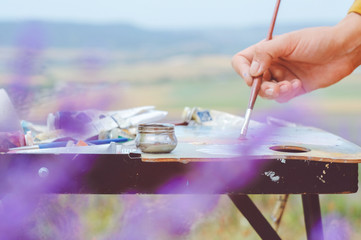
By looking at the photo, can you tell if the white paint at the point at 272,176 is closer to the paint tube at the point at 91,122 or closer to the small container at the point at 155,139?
the small container at the point at 155,139

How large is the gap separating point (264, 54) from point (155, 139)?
18.0 inches

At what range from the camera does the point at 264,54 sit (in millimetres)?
1234

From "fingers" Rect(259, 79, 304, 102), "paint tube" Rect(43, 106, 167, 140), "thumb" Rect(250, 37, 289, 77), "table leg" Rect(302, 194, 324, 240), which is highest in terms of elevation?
"thumb" Rect(250, 37, 289, 77)

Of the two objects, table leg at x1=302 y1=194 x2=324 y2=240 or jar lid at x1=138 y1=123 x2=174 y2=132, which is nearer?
jar lid at x1=138 y1=123 x2=174 y2=132

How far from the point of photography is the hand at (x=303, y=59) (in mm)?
1255

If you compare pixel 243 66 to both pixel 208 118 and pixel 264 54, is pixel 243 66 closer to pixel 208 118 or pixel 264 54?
pixel 264 54

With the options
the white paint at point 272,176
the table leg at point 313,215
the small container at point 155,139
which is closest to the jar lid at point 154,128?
the small container at point 155,139

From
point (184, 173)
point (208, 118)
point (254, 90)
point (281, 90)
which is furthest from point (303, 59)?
point (184, 173)

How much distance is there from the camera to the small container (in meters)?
0.92

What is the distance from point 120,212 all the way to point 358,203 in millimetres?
1212

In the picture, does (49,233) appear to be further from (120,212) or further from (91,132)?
(91,132)

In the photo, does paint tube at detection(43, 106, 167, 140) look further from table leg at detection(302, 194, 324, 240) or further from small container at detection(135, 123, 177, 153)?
table leg at detection(302, 194, 324, 240)

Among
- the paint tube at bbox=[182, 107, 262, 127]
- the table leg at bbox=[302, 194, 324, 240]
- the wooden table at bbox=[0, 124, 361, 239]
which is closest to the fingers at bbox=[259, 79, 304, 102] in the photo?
the paint tube at bbox=[182, 107, 262, 127]

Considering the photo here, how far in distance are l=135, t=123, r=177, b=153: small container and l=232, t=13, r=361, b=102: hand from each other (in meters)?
0.41
